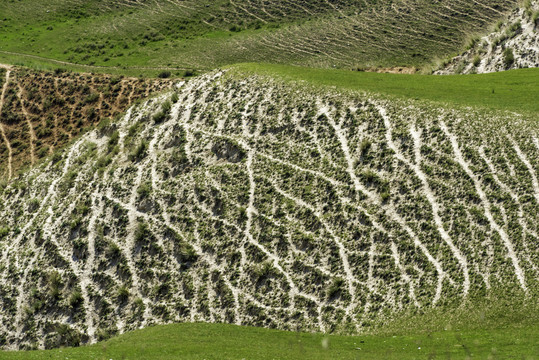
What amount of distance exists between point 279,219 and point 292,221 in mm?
687

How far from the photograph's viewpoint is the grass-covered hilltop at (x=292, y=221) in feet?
73.7

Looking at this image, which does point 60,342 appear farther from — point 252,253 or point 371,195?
point 371,195

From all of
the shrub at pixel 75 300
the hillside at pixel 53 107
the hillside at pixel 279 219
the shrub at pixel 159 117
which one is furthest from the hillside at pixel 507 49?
the shrub at pixel 75 300

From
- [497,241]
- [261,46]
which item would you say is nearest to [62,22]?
[261,46]

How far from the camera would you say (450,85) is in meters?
Result: 33.3

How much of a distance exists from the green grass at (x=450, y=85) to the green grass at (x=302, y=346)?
1349cm

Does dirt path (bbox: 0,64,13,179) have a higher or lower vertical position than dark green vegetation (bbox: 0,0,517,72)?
lower

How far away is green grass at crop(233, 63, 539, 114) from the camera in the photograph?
30.1 m

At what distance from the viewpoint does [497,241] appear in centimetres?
2417

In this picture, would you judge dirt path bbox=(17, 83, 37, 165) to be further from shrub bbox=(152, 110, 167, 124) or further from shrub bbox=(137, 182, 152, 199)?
shrub bbox=(137, 182, 152, 199)

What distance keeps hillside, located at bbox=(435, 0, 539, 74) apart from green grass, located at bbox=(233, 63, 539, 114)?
716cm

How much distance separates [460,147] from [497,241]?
5.62 m

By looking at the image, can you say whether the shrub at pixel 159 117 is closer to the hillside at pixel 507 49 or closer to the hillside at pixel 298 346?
the hillside at pixel 298 346

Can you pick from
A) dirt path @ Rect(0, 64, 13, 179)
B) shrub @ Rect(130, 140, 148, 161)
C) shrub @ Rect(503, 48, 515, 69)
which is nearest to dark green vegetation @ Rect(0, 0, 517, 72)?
dirt path @ Rect(0, 64, 13, 179)
